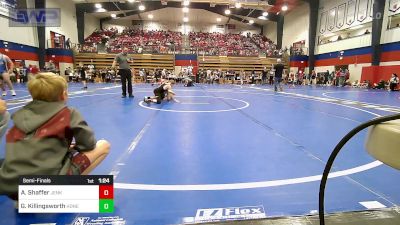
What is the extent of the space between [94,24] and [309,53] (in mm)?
26364

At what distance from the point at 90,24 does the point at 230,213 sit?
118 ft

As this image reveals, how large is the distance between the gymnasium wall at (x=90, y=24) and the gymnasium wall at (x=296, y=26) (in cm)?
2399

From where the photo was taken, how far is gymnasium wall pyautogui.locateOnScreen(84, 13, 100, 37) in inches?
1254

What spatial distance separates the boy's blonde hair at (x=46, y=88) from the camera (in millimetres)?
1688

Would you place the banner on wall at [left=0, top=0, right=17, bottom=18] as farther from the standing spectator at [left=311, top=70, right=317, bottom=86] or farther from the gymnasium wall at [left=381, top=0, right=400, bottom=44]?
the gymnasium wall at [left=381, top=0, right=400, bottom=44]

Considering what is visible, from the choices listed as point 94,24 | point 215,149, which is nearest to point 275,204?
point 215,149

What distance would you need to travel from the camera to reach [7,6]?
18922 mm

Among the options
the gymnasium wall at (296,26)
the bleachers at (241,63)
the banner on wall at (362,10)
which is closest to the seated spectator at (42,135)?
the banner on wall at (362,10)

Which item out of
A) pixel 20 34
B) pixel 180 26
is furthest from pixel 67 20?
pixel 180 26

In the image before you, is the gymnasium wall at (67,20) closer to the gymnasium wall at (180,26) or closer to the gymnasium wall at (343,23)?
the gymnasium wall at (180,26)

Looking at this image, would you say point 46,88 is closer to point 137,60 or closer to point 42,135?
point 42,135

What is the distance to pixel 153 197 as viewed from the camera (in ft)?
7.34

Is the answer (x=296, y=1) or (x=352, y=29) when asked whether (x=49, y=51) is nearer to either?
(x=296, y=1)

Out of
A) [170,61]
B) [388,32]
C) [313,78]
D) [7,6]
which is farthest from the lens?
[170,61]
